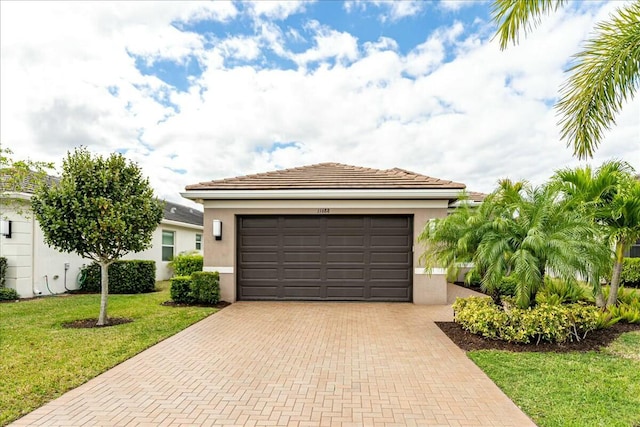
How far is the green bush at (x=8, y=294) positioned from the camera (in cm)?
1086

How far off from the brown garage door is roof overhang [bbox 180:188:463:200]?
715 millimetres

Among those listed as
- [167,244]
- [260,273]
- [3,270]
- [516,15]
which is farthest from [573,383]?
[167,244]

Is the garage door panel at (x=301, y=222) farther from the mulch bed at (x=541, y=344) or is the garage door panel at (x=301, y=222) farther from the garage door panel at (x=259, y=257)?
the mulch bed at (x=541, y=344)

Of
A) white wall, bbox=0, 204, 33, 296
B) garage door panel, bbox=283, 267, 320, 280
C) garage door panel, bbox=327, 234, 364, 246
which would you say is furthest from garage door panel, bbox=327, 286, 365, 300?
white wall, bbox=0, 204, 33, 296

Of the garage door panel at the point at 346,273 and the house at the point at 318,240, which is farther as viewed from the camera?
the garage door panel at the point at 346,273

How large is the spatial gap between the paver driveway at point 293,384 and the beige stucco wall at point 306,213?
2.84 metres

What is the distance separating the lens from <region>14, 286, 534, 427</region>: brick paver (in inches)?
148

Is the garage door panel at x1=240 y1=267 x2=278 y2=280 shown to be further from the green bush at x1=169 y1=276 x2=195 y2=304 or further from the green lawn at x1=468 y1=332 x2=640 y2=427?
the green lawn at x1=468 y1=332 x2=640 y2=427

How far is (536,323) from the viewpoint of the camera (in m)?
6.23

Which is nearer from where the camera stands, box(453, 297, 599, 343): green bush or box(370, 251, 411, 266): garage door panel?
box(453, 297, 599, 343): green bush

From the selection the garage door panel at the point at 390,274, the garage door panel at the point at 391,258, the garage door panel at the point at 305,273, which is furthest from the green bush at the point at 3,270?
the garage door panel at the point at 390,274

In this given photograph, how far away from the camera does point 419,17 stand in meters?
10.7

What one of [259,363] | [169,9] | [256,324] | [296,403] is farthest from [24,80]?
[296,403]

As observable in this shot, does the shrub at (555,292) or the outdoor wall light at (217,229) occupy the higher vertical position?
the outdoor wall light at (217,229)
